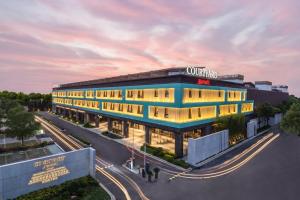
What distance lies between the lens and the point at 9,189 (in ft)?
75.0

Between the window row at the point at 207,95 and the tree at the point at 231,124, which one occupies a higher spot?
the window row at the point at 207,95

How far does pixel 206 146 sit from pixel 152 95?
1656 centimetres

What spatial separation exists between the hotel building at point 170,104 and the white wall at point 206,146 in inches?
174

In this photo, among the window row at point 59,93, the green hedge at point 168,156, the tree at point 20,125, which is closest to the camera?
the green hedge at point 168,156

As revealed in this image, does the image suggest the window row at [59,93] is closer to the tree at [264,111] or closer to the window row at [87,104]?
the window row at [87,104]

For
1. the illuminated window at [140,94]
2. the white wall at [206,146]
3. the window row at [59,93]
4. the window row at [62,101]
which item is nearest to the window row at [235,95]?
the white wall at [206,146]

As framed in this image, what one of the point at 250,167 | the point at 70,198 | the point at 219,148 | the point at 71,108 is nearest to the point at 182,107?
the point at 219,148

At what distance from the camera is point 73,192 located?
25.1 metres

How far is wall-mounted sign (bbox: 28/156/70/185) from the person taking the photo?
24820 millimetres

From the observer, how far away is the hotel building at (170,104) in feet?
135

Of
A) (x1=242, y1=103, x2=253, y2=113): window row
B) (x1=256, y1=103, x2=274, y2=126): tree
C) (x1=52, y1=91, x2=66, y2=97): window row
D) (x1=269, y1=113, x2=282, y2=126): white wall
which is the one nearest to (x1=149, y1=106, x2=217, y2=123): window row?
(x1=242, y1=103, x2=253, y2=113): window row

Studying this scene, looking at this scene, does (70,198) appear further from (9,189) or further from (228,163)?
(228,163)

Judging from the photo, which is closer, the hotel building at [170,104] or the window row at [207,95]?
the hotel building at [170,104]

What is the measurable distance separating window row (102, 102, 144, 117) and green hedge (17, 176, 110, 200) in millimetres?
25642
